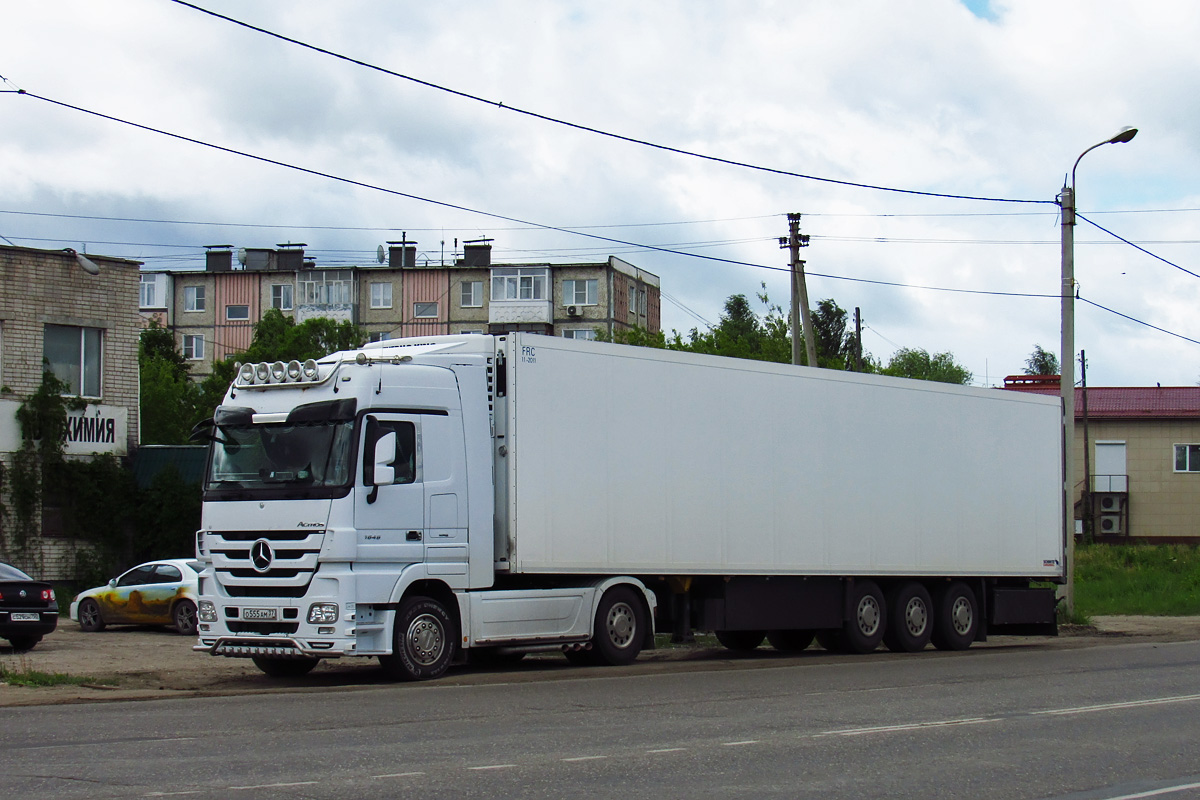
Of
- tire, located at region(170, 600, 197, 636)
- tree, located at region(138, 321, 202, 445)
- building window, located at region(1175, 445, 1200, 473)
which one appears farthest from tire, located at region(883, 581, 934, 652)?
building window, located at region(1175, 445, 1200, 473)

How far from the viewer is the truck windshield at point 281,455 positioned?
47.0 ft

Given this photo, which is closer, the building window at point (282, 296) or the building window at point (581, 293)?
the building window at point (581, 293)

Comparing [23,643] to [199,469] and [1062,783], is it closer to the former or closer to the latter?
[199,469]

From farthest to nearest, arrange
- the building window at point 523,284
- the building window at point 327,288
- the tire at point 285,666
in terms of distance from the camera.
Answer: the building window at point 327,288, the building window at point 523,284, the tire at point 285,666

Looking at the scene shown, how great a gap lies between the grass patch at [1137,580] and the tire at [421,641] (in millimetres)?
15933

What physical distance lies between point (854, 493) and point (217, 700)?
9.22 meters

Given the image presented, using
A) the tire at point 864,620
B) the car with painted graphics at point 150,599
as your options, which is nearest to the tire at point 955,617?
the tire at point 864,620

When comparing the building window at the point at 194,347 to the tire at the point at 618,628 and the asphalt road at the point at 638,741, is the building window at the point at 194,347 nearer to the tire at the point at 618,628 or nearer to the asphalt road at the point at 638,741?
the tire at the point at 618,628

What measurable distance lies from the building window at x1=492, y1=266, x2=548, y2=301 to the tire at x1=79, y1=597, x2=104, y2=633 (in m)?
58.0

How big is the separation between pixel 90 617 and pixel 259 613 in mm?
11442

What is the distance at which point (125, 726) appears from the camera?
35.4 ft

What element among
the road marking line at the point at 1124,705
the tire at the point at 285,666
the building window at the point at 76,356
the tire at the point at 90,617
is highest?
the building window at the point at 76,356

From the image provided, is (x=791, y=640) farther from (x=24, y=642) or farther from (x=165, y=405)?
(x=165, y=405)

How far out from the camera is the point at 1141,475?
55844 millimetres
